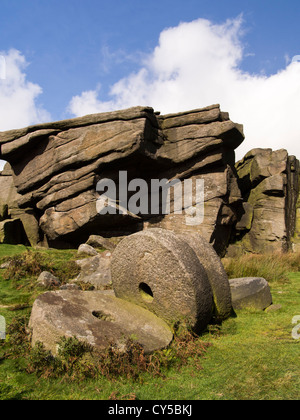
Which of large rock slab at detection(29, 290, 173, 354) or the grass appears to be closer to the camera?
the grass

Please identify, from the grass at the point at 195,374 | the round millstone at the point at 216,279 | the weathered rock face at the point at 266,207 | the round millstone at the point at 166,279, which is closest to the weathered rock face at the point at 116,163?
the weathered rock face at the point at 266,207

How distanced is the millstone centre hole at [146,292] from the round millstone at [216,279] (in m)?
0.95

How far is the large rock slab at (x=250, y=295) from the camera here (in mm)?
5871

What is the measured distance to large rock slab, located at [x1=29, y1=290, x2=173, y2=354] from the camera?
3.59 metres

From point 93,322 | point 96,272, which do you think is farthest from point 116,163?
point 93,322

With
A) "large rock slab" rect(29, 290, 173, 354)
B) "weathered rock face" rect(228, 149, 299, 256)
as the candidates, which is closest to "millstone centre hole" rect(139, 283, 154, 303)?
"large rock slab" rect(29, 290, 173, 354)

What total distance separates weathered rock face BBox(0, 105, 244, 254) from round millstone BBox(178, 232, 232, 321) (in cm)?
942

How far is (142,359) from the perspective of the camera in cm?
335

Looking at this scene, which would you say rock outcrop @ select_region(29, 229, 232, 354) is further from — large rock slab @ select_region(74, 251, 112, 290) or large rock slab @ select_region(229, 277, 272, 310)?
large rock slab @ select_region(74, 251, 112, 290)

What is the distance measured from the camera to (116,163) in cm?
1459

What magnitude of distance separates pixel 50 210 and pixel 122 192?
358 cm

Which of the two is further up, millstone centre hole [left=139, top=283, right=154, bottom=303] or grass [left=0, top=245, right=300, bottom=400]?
millstone centre hole [left=139, top=283, right=154, bottom=303]
